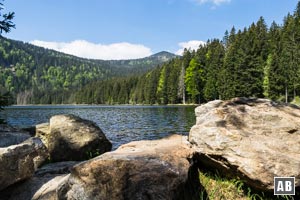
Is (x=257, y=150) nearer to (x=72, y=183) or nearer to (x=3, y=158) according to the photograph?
(x=72, y=183)

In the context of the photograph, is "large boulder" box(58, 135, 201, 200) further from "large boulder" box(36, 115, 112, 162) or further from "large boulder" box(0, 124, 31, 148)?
"large boulder" box(36, 115, 112, 162)

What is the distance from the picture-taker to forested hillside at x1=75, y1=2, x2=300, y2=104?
193 feet

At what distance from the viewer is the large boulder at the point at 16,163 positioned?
19.6 feet

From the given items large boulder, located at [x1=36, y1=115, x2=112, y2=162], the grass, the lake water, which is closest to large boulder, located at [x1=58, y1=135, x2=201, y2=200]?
the grass

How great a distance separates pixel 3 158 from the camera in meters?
5.94

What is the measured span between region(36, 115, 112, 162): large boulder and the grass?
5009 millimetres

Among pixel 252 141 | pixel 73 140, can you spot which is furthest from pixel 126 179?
pixel 73 140

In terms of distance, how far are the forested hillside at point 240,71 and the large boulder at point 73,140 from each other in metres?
54.2

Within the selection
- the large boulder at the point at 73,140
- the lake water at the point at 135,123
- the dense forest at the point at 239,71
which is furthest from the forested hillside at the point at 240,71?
the large boulder at the point at 73,140

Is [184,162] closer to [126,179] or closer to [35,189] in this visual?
[126,179]

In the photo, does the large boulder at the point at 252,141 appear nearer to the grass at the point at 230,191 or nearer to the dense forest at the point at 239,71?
the grass at the point at 230,191

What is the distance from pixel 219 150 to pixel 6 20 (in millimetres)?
10359

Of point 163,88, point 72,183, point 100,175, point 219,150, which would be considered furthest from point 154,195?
point 163,88

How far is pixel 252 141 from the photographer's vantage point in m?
5.86
